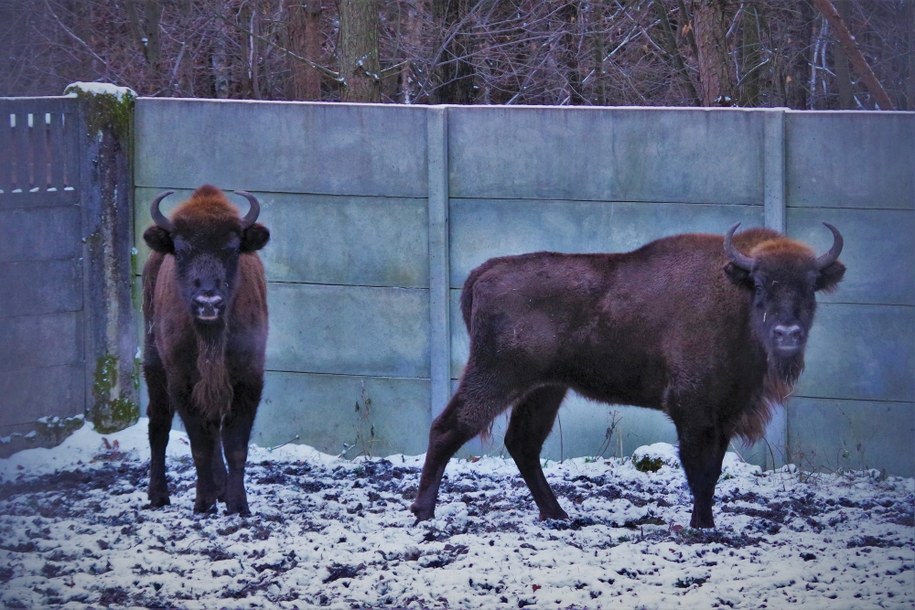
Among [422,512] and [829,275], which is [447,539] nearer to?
[422,512]

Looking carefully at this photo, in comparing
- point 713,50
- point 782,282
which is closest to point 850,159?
point 782,282

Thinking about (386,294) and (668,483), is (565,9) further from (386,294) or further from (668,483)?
(668,483)

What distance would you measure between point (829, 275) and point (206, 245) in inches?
135

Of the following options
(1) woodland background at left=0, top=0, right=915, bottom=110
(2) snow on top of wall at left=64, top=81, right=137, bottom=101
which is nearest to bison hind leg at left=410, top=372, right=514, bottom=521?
(2) snow on top of wall at left=64, top=81, right=137, bottom=101

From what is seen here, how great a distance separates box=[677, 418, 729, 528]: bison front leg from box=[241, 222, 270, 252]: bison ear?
8.48 ft

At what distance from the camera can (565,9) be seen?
46.0ft

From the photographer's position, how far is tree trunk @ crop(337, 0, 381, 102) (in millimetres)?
9844

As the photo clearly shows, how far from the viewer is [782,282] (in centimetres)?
612

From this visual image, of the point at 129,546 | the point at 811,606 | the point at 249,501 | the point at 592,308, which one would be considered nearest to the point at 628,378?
the point at 592,308

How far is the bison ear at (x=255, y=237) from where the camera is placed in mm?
6660

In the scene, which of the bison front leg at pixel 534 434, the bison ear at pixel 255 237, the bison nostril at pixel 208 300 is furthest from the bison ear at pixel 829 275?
the bison nostril at pixel 208 300

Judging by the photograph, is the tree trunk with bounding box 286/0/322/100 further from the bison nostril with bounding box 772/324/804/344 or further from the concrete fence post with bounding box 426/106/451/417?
the bison nostril with bounding box 772/324/804/344

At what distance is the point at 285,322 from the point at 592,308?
7.90ft

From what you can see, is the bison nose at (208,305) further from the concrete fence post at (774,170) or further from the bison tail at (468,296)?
the concrete fence post at (774,170)
